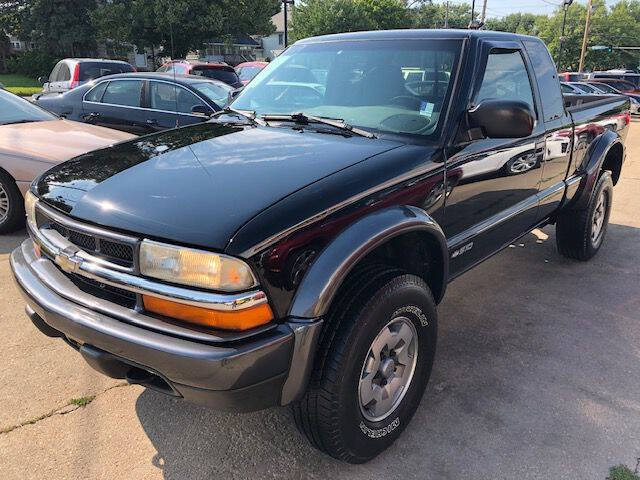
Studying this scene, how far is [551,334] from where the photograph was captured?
365 cm

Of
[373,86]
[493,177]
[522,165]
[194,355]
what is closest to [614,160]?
[522,165]

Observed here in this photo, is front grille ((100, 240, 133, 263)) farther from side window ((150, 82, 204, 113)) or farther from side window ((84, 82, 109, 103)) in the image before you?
side window ((84, 82, 109, 103))

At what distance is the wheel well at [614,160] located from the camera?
4.96 metres

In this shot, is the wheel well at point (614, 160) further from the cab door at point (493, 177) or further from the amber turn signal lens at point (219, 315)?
the amber turn signal lens at point (219, 315)

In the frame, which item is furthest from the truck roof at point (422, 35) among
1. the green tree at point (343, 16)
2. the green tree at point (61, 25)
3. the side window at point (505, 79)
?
the green tree at point (61, 25)

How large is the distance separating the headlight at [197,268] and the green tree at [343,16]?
132ft

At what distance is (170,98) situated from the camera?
7.64 m

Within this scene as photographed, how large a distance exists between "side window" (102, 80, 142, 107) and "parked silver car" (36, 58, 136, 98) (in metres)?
4.83

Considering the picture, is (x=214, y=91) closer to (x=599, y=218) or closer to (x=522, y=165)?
(x=599, y=218)

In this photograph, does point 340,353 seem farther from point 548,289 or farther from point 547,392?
point 548,289

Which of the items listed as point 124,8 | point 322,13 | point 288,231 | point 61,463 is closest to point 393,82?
point 288,231

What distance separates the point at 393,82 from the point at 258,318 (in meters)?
1.70

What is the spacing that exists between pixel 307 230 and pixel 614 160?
4.29 meters

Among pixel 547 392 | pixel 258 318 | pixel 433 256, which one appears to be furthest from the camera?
pixel 547 392
